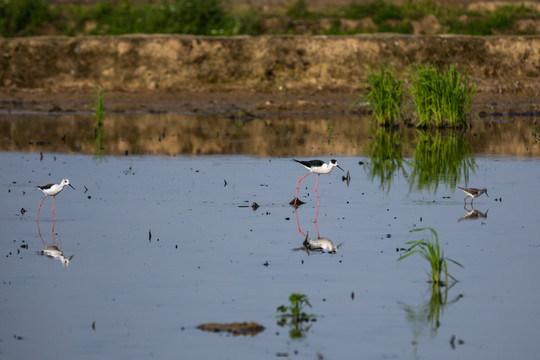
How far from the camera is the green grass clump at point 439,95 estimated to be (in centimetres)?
2322

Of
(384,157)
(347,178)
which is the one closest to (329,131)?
(384,157)

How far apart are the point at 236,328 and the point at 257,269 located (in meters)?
2.08

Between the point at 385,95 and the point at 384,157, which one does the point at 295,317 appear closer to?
the point at 384,157

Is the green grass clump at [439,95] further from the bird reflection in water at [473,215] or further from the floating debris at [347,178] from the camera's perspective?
the bird reflection in water at [473,215]

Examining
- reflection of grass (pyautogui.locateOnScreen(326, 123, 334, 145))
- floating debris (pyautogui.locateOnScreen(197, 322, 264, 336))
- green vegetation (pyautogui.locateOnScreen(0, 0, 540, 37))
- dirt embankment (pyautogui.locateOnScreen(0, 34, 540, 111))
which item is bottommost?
floating debris (pyautogui.locateOnScreen(197, 322, 264, 336))

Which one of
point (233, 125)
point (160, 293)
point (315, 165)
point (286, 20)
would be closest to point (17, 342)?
point (160, 293)

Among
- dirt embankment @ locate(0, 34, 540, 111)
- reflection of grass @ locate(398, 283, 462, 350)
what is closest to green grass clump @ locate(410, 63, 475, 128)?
dirt embankment @ locate(0, 34, 540, 111)

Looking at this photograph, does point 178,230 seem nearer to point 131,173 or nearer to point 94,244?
point 94,244

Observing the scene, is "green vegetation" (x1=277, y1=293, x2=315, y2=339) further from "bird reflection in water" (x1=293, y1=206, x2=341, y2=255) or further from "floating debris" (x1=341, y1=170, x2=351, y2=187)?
"floating debris" (x1=341, y1=170, x2=351, y2=187)

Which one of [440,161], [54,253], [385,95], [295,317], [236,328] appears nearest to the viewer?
[236,328]

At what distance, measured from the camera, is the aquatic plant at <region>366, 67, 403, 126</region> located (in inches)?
965

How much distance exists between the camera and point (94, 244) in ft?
38.0

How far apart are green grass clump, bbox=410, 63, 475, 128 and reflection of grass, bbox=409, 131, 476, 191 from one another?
2.04 feet

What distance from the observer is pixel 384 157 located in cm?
1961
